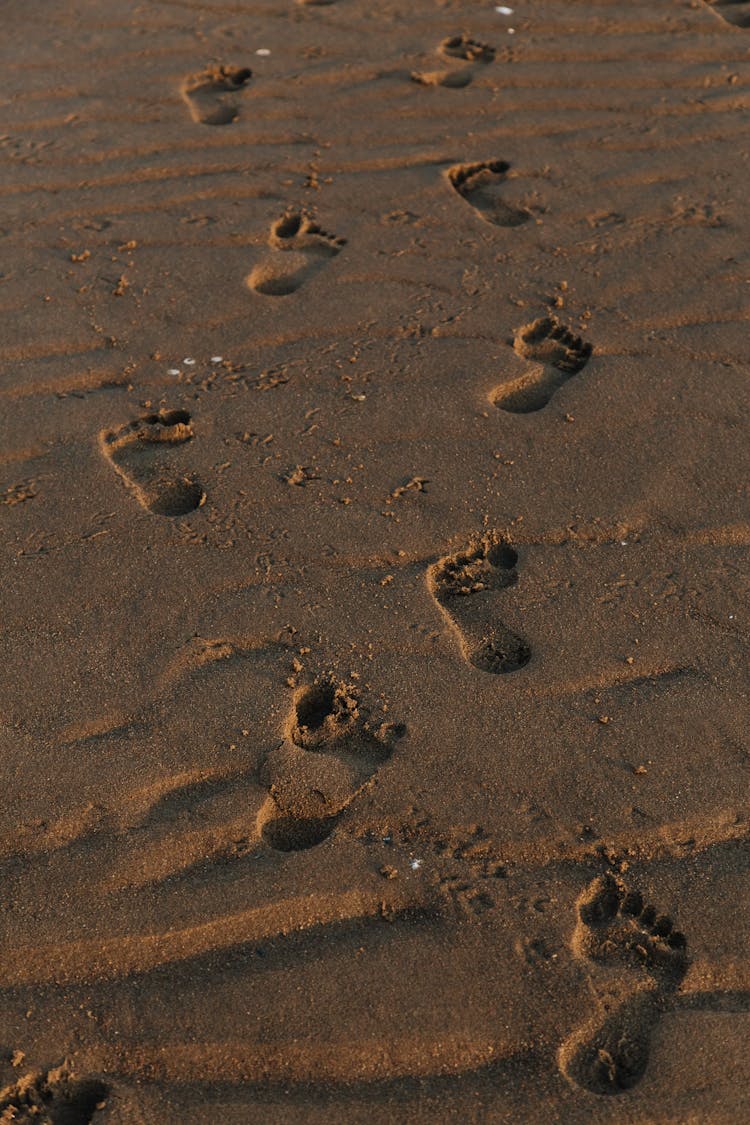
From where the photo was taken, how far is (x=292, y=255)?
3.49 metres

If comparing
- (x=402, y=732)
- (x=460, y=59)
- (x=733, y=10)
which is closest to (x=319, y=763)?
(x=402, y=732)

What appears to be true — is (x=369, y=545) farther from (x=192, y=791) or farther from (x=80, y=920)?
(x=80, y=920)

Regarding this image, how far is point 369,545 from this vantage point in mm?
2615

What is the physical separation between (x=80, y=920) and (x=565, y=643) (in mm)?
1137

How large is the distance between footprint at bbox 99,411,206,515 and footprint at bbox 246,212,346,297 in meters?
0.66

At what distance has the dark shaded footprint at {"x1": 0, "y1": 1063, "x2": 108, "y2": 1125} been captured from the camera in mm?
1775

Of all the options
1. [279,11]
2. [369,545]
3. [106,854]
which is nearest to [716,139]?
[279,11]

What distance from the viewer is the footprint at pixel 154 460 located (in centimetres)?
275

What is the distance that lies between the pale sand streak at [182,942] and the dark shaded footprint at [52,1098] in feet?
0.52

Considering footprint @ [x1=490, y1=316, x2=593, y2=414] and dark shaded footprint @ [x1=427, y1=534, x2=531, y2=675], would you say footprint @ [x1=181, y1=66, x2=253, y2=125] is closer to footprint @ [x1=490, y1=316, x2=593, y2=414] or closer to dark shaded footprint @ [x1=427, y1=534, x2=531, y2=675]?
footprint @ [x1=490, y1=316, x2=593, y2=414]

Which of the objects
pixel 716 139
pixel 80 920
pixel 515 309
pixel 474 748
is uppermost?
pixel 716 139

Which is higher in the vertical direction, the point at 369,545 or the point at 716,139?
the point at 716,139

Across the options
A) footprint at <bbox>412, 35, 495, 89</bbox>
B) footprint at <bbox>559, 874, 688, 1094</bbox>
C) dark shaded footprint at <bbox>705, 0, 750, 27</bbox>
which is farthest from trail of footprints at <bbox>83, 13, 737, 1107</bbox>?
dark shaded footprint at <bbox>705, 0, 750, 27</bbox>

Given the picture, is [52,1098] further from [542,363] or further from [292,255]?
[292,255]
